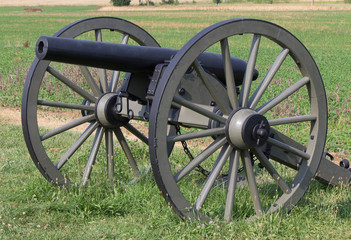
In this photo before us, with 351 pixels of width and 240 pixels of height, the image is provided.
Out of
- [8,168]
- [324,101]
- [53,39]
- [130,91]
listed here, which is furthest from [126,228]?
[8,168]

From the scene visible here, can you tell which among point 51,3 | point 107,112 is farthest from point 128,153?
point 51,3

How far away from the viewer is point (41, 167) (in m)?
4.93

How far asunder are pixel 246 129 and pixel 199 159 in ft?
1.39

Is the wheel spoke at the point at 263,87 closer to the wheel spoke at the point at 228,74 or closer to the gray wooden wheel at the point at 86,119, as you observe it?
the wheel spoke at the point at 228,74

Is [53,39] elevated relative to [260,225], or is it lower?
elevated

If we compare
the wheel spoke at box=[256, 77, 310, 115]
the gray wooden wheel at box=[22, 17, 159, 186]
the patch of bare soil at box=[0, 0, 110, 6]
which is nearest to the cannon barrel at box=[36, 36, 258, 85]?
the wheel spoke at box=[256, 77, 310, 115]

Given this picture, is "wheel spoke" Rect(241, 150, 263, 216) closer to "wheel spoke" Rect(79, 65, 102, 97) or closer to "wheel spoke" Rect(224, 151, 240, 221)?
"wheel spoke" Rect(224, 151, 240, 221)

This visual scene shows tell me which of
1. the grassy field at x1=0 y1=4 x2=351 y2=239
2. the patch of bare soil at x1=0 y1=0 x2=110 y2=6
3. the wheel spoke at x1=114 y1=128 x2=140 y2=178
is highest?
the patch of bare soil at x1=0 y1=0 x2=110 y2=6

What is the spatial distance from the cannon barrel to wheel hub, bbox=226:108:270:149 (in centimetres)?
74

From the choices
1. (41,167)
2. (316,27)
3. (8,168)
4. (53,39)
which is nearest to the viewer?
(53,39)

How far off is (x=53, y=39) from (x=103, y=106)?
136 cm

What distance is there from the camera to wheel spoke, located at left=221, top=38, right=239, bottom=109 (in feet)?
13.1

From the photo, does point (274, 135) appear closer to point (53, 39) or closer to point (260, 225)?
point (260, 225)

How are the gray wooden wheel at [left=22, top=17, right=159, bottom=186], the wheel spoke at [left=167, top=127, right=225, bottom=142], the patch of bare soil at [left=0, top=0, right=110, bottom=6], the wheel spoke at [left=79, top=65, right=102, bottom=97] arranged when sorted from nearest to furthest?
the wheel spoke at [left=167, top=127, right=225, bottom=142], the gray wooden wheel at [left=22, top=17, right=159, bottom=186], the wheel spoke at [left=79, top=65, right=102, bottom=97], the patch of bare soil at [left=0, top=0, right=110, bottom=6]
